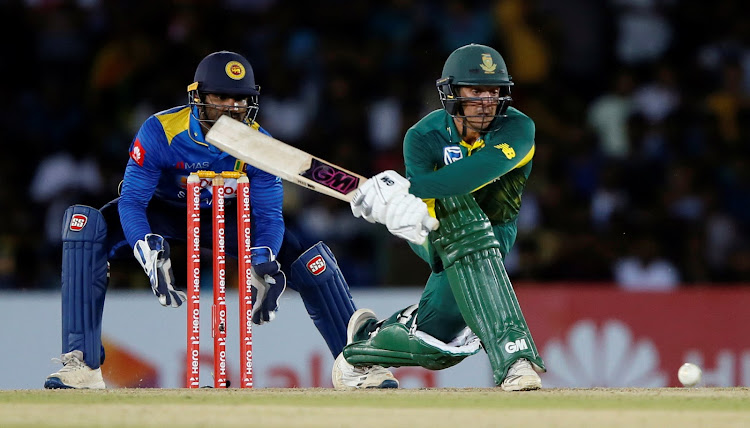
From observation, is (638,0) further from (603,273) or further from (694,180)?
(603,273)

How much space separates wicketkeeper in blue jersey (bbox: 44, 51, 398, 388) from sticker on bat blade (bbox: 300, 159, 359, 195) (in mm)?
557

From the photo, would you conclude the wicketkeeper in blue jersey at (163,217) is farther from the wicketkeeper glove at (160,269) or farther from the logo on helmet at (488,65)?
the logo on helmet at (488,65)

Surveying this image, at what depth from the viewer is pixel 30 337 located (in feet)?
26.3

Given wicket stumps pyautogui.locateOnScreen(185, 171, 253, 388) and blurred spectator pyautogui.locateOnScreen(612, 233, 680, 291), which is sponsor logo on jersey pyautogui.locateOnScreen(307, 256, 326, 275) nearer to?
wicket stumps pyautogui.locateOnScreen(185, 171, 253, 388)

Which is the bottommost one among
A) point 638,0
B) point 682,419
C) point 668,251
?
point 682,419

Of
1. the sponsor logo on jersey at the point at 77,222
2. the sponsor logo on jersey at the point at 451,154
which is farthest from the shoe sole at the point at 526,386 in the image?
the sponsor logo on jersey at the point at 77,222

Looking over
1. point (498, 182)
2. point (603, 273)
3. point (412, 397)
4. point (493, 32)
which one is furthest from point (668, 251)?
point (412, 397)

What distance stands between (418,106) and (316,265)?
4075 millimetres

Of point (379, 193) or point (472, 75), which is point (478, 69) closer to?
point (472, 75)

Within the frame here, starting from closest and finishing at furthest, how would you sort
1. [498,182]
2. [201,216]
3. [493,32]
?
[498,182]
[201,216]
[493,32]

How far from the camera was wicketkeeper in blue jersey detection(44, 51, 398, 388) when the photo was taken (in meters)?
5.43

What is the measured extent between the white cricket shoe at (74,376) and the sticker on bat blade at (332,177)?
129 cm

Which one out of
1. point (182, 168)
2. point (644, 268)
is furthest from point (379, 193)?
point (644, 268)

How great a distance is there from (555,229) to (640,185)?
0.82 m
